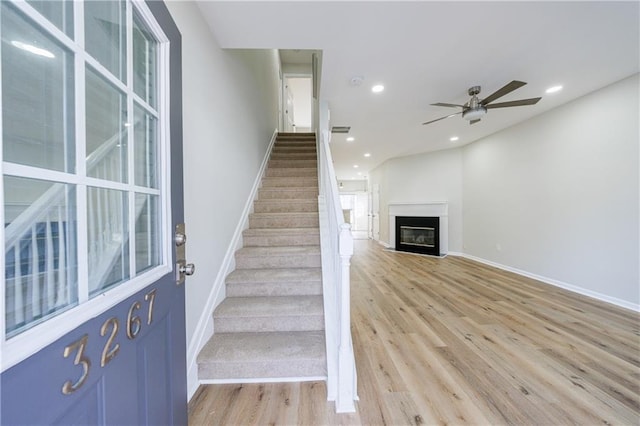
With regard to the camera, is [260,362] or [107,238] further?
[260,362]

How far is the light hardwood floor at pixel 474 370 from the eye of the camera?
137 centimetres

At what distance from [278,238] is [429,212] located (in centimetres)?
479

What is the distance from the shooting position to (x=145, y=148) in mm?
963

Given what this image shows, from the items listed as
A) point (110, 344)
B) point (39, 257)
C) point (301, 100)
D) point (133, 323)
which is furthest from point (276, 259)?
point (301, 100)

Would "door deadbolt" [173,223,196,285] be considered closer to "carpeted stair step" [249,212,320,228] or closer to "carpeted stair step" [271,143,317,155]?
"carpeted stair step" [249,212,320,228]

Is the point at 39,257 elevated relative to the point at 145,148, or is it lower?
lower

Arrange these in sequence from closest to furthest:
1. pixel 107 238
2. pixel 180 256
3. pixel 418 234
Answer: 1. pixel 107 238
2. pixel 180 256
3. pixel 418 234

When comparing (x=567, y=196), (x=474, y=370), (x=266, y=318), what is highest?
(x=567, y=196)

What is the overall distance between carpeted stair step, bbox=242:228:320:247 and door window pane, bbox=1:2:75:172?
6.62ft

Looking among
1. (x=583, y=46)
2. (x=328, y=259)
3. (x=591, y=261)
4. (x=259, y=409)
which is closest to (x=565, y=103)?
(x=583, y=46)

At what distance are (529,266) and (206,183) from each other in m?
4.91

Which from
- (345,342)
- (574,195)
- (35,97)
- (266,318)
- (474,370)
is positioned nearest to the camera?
(35,97)

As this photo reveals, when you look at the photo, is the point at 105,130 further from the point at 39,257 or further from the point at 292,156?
the point at 292,156

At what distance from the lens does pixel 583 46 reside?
2.13 m
